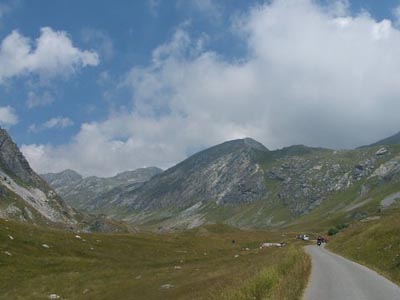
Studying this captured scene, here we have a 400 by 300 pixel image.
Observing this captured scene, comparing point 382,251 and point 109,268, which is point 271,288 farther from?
point 109,268

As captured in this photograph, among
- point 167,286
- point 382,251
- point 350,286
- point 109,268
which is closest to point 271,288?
point 350,286

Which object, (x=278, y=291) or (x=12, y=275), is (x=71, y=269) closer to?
(x=12, y=275)

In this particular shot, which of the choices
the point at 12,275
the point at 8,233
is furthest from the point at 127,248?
the point at 12,275

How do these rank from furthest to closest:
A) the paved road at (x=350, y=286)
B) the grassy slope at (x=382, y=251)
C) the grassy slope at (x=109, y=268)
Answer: the grassy slope at (x=109, y=268) → the grassy slope at (x=382, y=251) → the paved road at (x=350, y=286)

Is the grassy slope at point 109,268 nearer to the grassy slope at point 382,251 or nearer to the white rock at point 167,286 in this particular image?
the white rock at point 167,286

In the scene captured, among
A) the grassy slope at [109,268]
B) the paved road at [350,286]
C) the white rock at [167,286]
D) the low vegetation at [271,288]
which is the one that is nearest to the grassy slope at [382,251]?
the paved road at [350,286]

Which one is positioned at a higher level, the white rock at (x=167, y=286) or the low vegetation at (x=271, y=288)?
the low vegetation at (x=271, y=288)

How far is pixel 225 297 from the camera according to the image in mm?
23375

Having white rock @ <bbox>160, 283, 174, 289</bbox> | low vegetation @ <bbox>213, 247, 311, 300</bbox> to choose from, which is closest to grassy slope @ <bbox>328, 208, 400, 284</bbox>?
low vegetation @ <bbox>213, 247, 311, 300</bbox>

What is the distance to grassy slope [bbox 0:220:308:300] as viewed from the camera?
42.9m

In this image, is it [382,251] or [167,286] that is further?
[382,251]

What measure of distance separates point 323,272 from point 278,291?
1633 cm

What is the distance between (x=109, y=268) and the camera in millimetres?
62375

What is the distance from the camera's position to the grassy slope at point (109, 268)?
4288 cm
